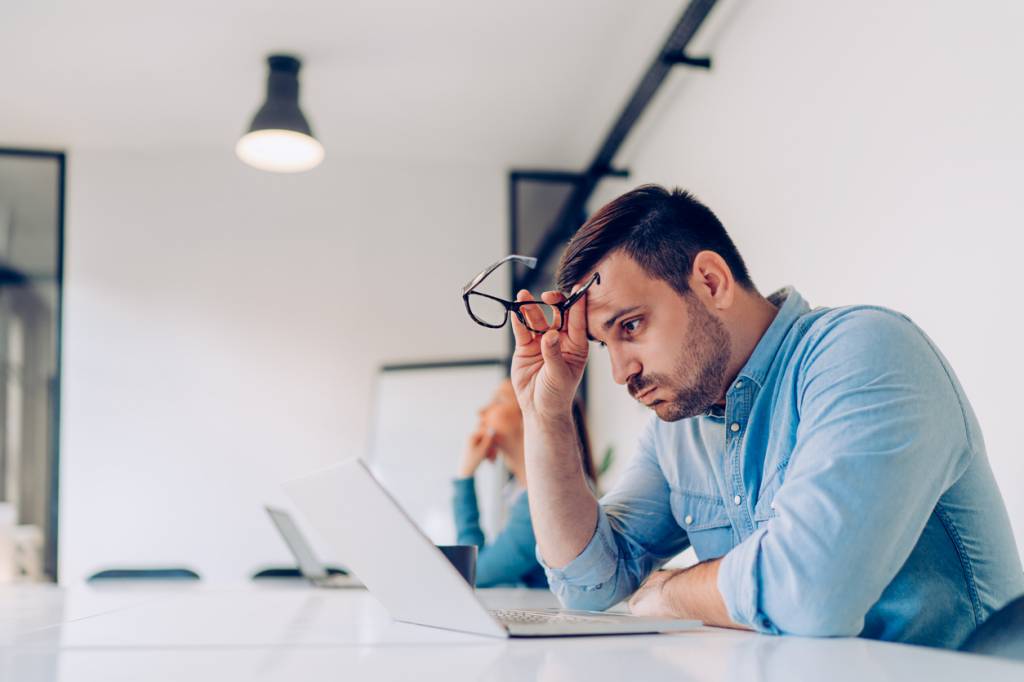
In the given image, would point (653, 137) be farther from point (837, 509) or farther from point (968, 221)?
point (837, 509)

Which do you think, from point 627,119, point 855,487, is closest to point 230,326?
point 627,119

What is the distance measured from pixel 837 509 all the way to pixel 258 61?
12.3ft

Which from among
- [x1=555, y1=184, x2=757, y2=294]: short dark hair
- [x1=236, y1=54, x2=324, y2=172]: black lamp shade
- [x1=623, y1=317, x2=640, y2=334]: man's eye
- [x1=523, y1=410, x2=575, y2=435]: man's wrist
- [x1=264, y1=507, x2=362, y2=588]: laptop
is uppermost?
[x1=236, y1=54, x2=324, y2=172]: black lamp shade

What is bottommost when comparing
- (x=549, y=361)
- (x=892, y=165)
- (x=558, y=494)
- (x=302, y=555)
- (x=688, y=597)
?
(x=302, y=555)

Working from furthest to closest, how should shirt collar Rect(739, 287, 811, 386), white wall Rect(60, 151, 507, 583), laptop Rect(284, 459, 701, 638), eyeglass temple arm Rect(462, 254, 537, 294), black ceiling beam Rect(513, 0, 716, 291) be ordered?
A: white wall Rect(60, 151, 507, 583)
black ceiling beam Rect(513, 0, 716, 291)
shirt collar Rect(739, 287, 811, 386)
eyeglass temple arm Rect(462, 254, 537, 294)
laptop Rect(284, 459, 701, 638)

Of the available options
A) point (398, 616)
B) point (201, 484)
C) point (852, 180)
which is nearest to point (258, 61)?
point (201, 484)

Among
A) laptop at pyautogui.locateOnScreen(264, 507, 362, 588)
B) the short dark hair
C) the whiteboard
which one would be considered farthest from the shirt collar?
the whiteboard

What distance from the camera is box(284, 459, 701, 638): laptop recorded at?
0.96 metres

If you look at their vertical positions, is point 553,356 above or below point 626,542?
above

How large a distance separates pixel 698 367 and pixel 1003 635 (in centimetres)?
70

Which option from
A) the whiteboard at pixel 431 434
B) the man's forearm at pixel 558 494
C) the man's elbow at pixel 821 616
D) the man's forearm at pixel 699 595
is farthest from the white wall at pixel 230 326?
the man's elbow at pixel 821 616

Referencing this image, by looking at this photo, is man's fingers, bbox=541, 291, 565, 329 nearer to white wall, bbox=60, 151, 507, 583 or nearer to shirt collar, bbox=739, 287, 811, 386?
shirt collar, bbox=739, 287, 811, 386

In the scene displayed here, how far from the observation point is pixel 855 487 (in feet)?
3.42

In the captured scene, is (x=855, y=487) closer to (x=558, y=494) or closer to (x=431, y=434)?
(x=558, y=494)
